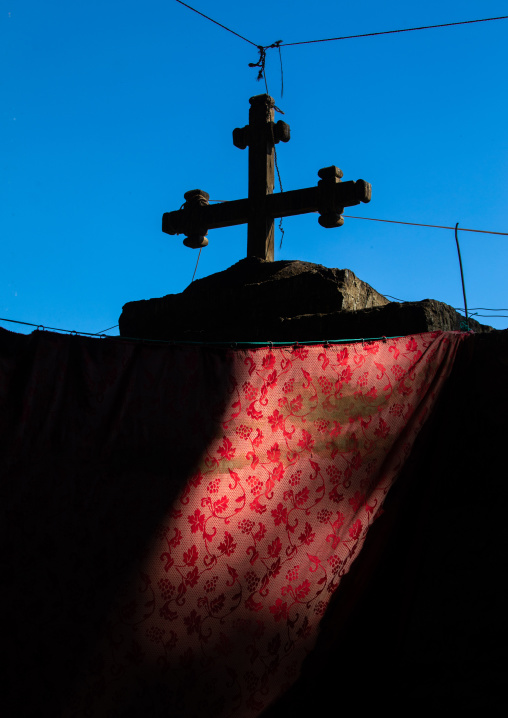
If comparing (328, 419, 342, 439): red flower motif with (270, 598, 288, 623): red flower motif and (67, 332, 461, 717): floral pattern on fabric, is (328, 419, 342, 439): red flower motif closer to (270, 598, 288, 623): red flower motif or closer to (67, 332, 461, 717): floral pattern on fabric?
(67, 332, 461, 717): floral pattern on fabric

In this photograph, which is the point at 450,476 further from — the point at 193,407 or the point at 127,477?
the point at 127,477

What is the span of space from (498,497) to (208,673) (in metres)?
1.48

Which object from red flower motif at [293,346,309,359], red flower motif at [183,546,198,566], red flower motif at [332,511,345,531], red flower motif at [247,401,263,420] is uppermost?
red flower motif at [293,346,309,359]

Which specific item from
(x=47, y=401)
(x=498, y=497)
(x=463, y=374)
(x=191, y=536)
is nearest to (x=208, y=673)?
(x=191, y=536)

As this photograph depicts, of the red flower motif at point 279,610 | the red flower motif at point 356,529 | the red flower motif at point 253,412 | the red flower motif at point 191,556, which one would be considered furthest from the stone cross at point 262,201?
the red flower motif at point 279,610

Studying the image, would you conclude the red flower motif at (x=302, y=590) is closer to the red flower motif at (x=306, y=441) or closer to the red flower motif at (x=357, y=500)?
the red flower motif at (x=357, y=500)

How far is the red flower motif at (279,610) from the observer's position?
2.32 meters

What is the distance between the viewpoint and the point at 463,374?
2.69 m

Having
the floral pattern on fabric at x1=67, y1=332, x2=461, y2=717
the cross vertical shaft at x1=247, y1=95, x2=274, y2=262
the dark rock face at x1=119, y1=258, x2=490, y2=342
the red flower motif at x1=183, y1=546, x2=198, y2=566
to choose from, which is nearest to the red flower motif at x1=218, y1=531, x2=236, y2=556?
the floral pattern on fabric at x1=67, y1=332, x2=461, y2=717

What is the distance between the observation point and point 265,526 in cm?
238

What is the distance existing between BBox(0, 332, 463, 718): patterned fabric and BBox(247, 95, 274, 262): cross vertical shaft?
4.26ft

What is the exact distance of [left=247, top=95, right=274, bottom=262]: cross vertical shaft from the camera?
12.0ft

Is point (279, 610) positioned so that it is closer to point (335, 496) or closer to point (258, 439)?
point (335, 496)

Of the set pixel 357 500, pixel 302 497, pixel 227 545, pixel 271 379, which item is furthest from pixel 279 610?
pixel 271 379
